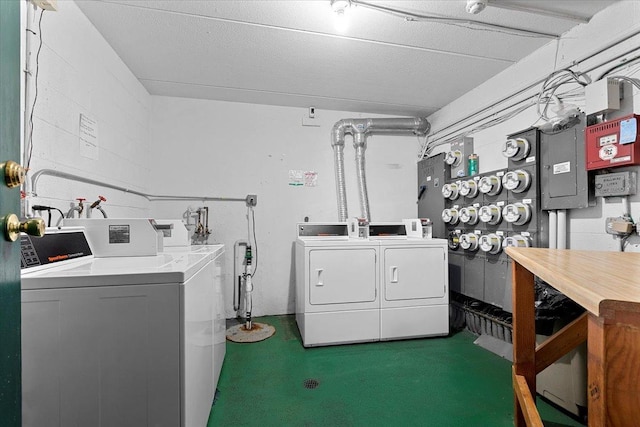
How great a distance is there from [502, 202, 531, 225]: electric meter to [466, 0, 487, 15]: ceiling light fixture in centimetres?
147

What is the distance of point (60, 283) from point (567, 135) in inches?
116

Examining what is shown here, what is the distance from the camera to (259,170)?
3469 millimetres

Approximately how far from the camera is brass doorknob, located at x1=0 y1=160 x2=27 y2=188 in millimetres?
635

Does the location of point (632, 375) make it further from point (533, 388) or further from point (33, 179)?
point (33, 179)

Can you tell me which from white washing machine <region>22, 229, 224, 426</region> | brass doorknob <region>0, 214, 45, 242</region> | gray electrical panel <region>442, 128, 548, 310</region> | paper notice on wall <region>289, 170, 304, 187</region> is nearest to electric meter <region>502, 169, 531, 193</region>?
gray electrical panel <region>442, 128, 548, 310</region>

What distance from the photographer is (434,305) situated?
2842mm

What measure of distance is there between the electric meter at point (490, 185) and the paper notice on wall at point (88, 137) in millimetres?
3222

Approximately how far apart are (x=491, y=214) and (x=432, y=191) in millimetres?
975

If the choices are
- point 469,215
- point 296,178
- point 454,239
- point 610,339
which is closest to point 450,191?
point 469,215

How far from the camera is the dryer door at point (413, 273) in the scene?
9.09 feet

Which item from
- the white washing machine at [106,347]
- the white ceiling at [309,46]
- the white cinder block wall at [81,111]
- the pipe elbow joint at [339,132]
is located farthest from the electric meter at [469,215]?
the white cinder block wall at [81,111]

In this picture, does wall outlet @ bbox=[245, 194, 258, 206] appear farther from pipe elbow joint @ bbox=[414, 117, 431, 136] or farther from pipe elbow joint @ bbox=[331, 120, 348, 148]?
pipe elbow joint @ bbox=[414, 117, 431, 136]

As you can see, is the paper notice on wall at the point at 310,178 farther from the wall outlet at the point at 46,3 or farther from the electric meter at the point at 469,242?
the wall outlet at the point at 46,3

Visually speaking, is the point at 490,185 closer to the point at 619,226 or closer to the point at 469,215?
the point at 469,215
